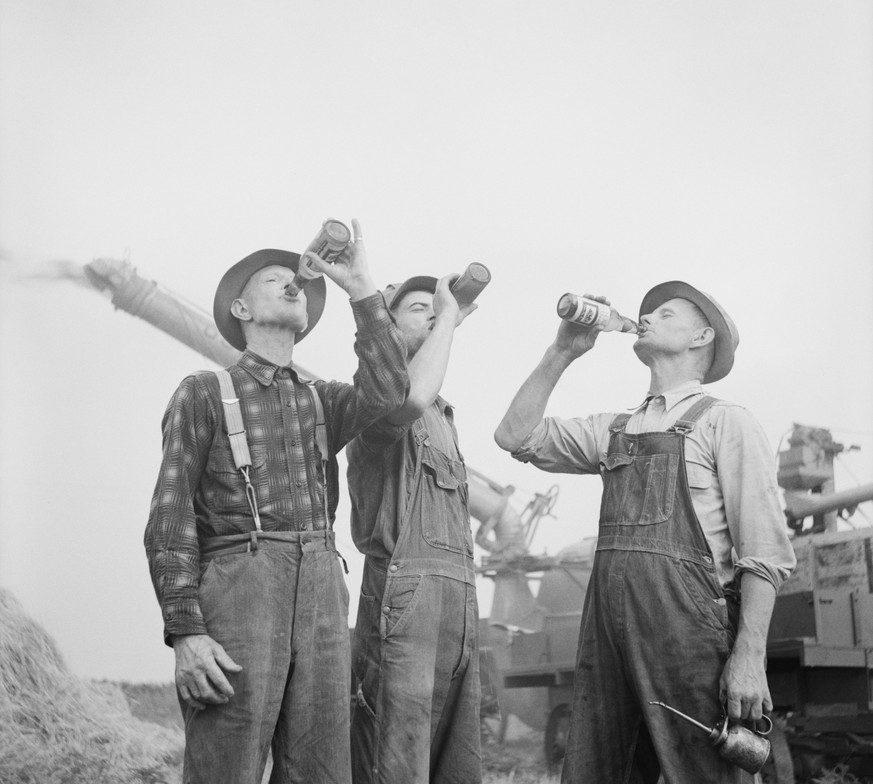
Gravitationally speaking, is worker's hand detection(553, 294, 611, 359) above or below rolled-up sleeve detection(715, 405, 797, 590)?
above

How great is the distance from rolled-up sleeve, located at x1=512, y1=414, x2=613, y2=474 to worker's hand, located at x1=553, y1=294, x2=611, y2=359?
21 centimetres

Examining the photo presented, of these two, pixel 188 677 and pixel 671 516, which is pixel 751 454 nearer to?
pixel 671 516

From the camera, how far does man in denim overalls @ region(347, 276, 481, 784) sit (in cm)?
264

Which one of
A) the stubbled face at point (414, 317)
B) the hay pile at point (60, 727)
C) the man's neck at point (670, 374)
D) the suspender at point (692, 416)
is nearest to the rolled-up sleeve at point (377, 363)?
the stubbled face at point (414, 317)

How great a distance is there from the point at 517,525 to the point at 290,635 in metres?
5.00

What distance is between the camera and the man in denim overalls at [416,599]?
2641 millimetres

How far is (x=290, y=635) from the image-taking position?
2.34 metres

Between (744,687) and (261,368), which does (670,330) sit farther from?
(261,368)

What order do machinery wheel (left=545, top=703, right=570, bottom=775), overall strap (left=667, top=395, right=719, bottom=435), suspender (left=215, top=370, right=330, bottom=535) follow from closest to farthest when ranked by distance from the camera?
1. suspender (left=215, top=370, right=330, bottom=535)
2. overall strap (left=667, top=395, right=719, bottom=435)
3. machinery wheel (left=545, top=703, right=570, bottom=775)

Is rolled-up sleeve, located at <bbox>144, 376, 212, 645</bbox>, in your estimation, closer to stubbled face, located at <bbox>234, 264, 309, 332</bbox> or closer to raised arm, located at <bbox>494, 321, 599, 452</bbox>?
stubbled face, located at <bbox>234, 264, 309, 332</bbox>

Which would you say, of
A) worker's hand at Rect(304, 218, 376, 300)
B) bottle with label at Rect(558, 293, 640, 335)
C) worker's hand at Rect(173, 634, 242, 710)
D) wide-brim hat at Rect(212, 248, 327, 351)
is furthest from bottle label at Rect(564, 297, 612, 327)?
worker's hand at Rect(173, 634, 242, 710)

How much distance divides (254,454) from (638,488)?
976 mm

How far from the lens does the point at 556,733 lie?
22.0ft

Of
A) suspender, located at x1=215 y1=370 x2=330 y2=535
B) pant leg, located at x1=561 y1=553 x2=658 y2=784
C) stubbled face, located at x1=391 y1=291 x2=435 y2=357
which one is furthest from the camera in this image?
stubbled face, located at x1=391 y1=291 x2=435 y2=357
